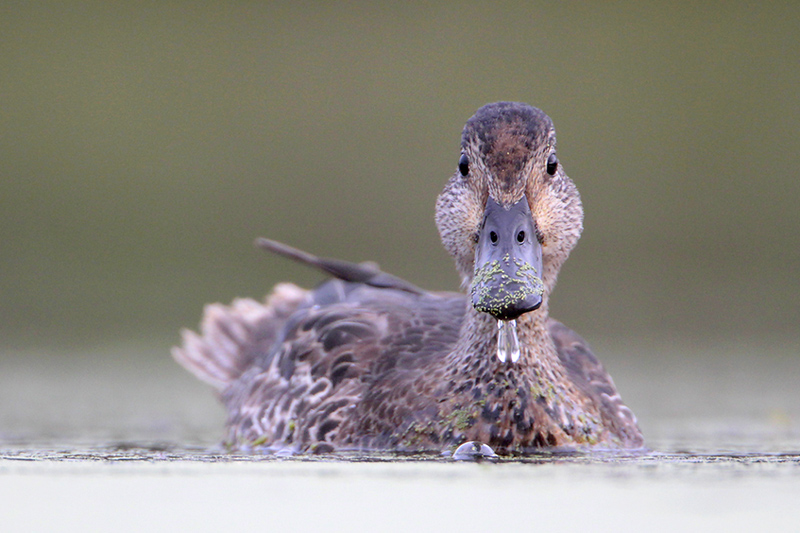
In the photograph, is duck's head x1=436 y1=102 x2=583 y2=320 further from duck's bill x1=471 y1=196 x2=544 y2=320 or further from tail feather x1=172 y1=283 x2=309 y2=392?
tail feather x1=172 y1=283 x2=309 y2=392

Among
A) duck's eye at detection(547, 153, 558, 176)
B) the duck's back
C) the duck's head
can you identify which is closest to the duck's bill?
the duck's head

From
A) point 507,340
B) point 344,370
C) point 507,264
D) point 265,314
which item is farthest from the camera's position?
point 265,314

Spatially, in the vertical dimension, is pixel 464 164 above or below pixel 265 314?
above

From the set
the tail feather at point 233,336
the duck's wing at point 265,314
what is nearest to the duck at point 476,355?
the duck's wing at point 265,314

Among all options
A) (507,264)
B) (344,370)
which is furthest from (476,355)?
(507,264)

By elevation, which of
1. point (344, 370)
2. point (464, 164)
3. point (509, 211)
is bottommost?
point (344, 370)

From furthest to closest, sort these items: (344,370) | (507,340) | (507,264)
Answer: (344,370), (507,340), (507,264)

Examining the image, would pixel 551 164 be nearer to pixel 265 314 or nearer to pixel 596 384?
pixel 596 384

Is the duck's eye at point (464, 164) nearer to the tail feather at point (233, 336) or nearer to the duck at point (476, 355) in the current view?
the duck at point (476, 355)
